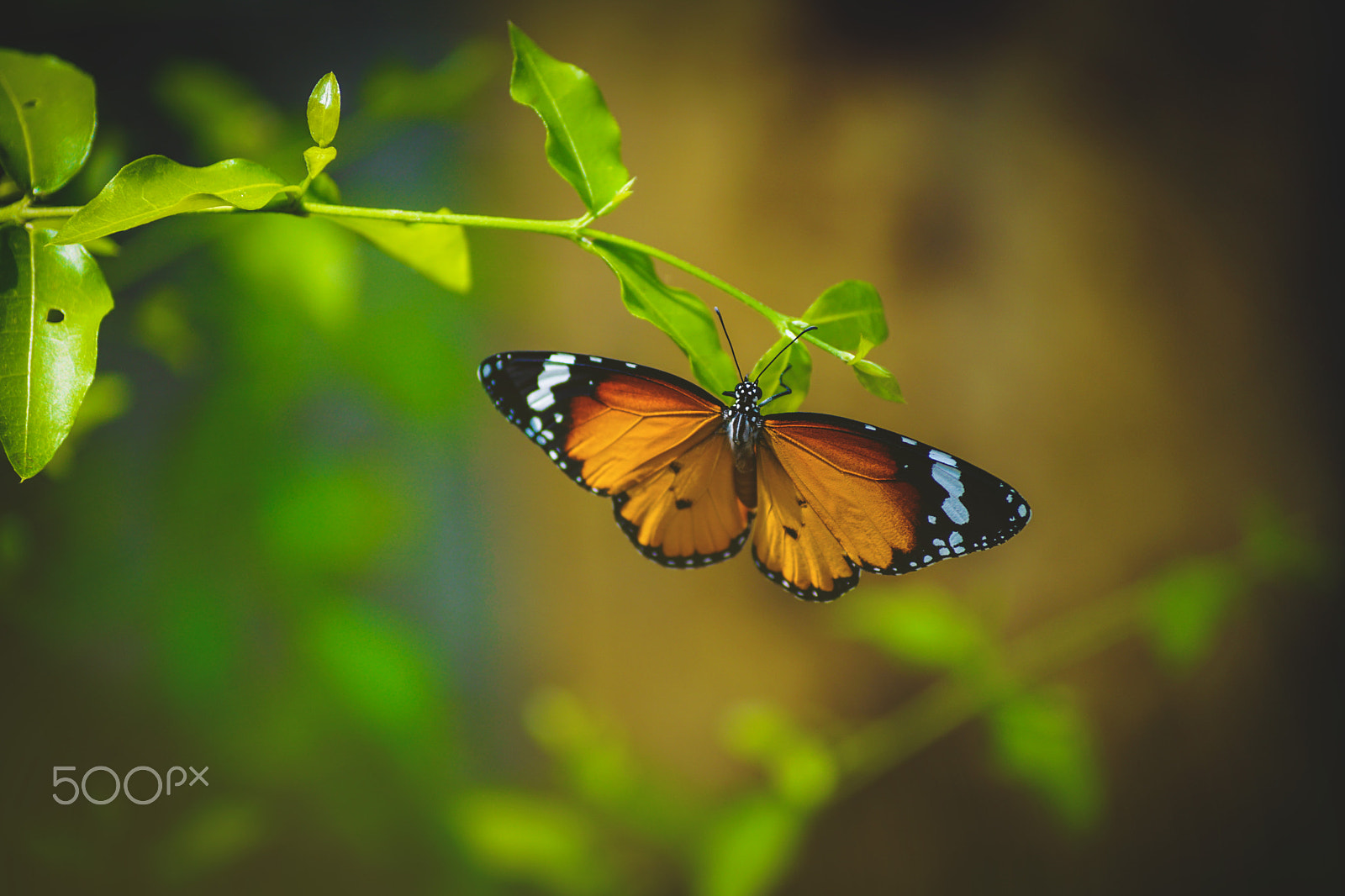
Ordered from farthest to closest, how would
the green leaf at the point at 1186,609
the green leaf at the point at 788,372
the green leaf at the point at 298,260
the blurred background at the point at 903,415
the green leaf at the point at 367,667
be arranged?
the blurred background at the point at 903,415 < the green leaf at the point at 367,667 < the green leaf at the point at 1186,609 < the green leaf at the point at 298,260 < the green leaf at the point at 788,372

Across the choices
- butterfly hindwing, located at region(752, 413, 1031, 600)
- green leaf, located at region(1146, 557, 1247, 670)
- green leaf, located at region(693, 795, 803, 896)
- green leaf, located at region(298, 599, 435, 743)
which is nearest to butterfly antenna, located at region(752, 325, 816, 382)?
butterfly hindwing, located at region(752, 413, 1031, 600)

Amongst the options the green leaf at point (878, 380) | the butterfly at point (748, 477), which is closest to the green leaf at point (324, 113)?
the butterfly at point (748, 477)

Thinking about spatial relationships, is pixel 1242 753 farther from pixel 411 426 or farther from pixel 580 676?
pixel 411 426

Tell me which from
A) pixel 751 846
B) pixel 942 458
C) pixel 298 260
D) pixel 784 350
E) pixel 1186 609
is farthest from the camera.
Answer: pixel 1186 609

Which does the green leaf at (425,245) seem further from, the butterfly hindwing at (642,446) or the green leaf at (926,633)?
the green leaf at (926,633)

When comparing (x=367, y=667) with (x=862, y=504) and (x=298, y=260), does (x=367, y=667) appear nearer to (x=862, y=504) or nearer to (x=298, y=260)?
(x=298, y=260)

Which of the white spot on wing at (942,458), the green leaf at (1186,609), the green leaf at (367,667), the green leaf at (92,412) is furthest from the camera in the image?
the green leaf at (367,667)

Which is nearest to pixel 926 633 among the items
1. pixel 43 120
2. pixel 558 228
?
pixel 558 228
